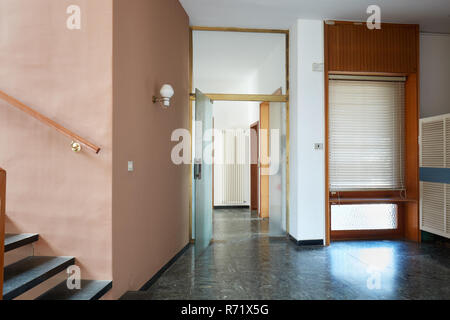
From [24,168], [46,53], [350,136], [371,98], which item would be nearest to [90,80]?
[46,53]

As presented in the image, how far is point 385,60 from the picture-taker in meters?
4.55

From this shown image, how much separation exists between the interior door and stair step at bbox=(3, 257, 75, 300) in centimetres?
186

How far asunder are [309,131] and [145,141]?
8.00ft

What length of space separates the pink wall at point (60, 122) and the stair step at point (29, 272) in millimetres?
91

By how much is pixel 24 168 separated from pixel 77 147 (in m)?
0.48

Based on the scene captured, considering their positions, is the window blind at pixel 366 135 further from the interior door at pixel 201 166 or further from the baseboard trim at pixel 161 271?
the baseboard trim at pixel 161 271

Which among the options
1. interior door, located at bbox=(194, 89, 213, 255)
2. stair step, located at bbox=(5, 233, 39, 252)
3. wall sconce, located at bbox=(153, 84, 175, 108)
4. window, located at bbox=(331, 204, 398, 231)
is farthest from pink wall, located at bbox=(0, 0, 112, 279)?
window, located at bbox=(331, 204, 398, 231)

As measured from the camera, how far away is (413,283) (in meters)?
3.01

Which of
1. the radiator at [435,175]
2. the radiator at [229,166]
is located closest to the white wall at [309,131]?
the radiator at [435,175]

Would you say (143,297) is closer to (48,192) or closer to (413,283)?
(48,192)

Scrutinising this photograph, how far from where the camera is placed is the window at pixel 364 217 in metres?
4.68

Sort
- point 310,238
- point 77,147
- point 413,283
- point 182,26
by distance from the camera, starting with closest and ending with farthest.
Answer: point 77,147, point 413,283, point 182,26, point 310,238
